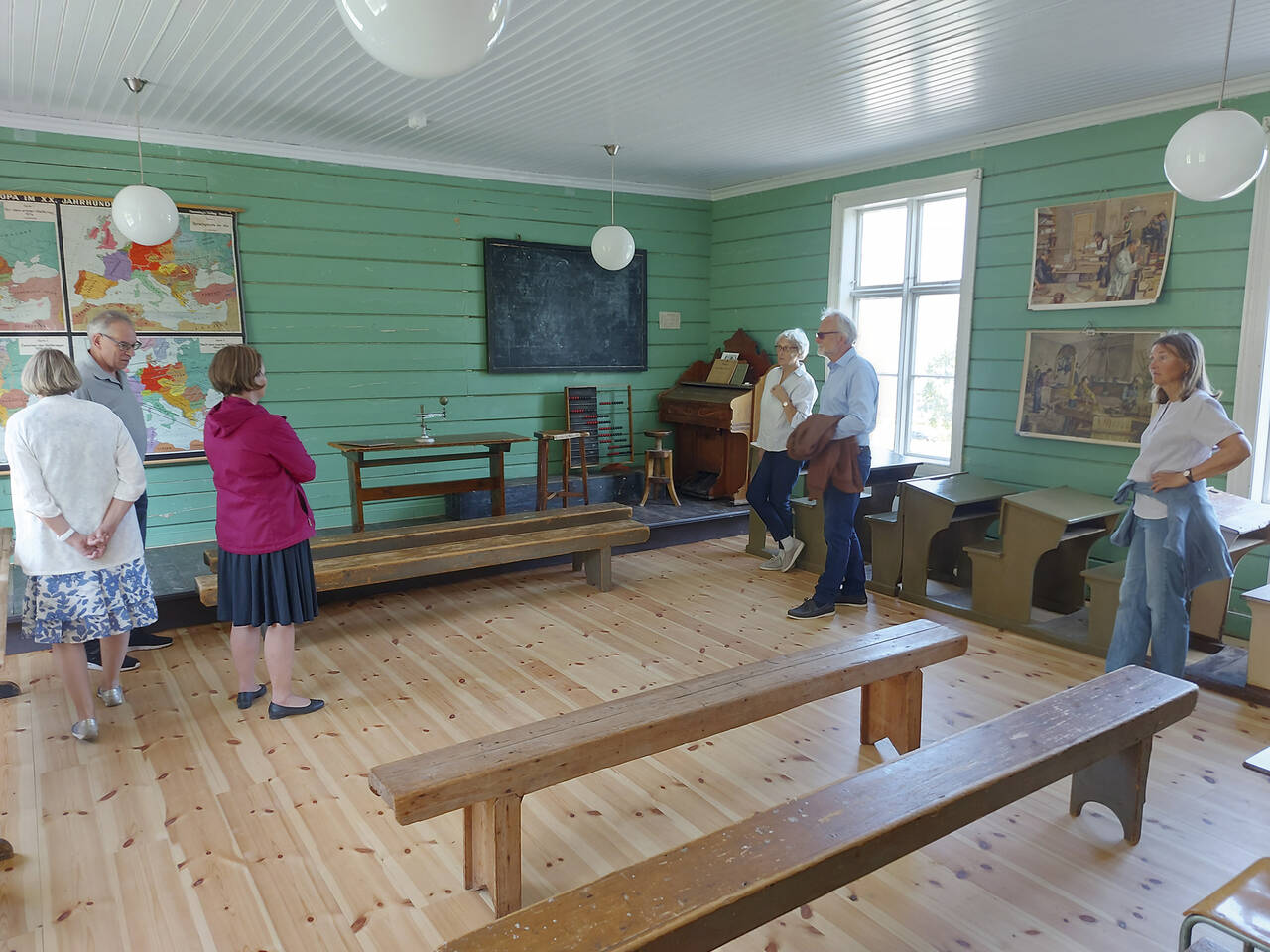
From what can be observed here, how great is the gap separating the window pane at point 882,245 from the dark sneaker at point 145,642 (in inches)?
213

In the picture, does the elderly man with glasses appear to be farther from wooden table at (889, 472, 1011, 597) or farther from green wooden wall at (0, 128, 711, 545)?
wooden table at (889, 472, 1011, 597)

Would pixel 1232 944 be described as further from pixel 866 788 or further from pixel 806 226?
pixel 806 226

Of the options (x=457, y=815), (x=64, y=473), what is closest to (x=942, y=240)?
(x=457, y=815)

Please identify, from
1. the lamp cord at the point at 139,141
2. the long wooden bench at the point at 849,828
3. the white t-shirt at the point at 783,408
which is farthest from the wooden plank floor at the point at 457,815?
the lamp cord at the point at 139,141

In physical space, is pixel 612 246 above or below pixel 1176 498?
above

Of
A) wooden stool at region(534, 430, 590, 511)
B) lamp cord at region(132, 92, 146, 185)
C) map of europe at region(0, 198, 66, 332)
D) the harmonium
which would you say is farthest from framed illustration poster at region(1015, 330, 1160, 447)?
map of europe at region(0, 198, 66, 332)

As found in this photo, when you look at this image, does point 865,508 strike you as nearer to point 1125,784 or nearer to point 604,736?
point 1125,784

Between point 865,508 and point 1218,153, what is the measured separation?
303 centimetres

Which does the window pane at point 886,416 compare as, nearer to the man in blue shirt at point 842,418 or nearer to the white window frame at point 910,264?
the white window frame at point 910,264

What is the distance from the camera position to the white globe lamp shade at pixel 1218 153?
3.17m

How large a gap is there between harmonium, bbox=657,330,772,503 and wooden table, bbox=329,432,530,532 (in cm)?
169

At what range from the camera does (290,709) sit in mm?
3473

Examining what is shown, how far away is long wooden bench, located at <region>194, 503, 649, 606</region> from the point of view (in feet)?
14.2

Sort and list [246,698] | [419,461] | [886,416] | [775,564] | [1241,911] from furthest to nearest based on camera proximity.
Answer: [886,416] → [419,461] → [775,564] → [246,698] → [1241,911]
